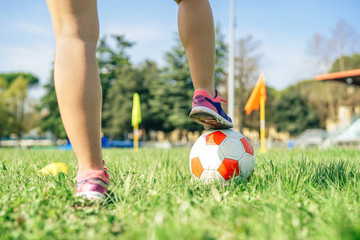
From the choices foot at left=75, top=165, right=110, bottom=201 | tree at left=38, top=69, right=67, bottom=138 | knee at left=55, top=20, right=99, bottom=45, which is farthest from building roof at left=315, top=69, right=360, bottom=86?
tree at left=38, top=69, right=67, bottom=138

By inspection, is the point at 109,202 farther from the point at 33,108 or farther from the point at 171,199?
the point at 33,108

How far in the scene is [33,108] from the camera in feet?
156

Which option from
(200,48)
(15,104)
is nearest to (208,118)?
(200,48)

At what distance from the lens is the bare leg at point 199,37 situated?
2.04 m

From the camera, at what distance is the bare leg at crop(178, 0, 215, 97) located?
204cm

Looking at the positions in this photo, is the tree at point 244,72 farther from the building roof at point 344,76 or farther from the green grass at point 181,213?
the green grass at point 181,213

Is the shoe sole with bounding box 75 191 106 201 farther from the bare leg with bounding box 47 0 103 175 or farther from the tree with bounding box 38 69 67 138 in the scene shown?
the tree with bounding box 38 69 67 138

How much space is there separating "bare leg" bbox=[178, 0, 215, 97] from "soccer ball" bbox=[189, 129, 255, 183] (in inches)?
15.1

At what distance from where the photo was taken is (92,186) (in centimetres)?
151

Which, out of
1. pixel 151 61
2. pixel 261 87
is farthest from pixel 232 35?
pixel 151 61

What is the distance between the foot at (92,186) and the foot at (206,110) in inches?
27.3

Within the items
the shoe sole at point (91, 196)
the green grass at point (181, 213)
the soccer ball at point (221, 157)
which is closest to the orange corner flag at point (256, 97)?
the soccer ball at point (221, 157)

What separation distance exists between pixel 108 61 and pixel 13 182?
40.6m

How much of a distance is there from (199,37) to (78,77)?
854 millimetres
